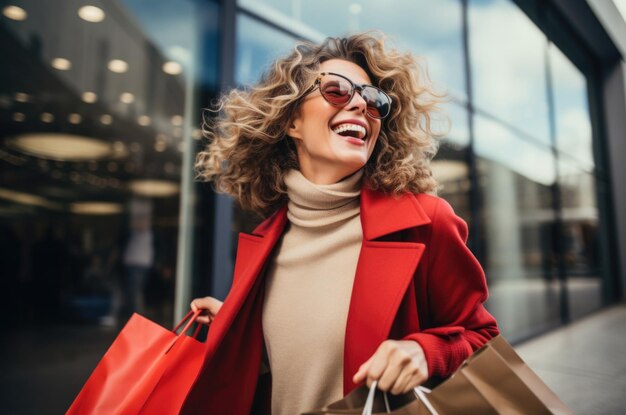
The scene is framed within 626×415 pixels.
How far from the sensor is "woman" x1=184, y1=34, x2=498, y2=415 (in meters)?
1.13

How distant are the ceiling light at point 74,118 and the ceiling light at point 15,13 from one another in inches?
68.2

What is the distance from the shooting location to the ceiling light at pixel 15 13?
3.10 metres

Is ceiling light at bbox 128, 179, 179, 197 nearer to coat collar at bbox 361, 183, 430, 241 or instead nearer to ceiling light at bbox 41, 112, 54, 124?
ceiling light at bbox 41, 112, 54, 124

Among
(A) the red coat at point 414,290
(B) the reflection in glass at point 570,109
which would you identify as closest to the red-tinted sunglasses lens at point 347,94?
(A) the red coat at point 414,290

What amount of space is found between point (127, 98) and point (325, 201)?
15.1ft

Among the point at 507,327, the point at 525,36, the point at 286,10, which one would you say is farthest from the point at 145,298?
the point at 525,36

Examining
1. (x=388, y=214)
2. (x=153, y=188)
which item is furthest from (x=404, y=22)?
(x=388, y=214)

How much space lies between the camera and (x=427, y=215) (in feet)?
3.96

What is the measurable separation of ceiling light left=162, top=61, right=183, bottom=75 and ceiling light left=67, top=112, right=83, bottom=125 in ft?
4.46

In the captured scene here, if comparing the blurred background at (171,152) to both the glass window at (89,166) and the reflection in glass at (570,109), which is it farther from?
the reflection in glass at (570,109)

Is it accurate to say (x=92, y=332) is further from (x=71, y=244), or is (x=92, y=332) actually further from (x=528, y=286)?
(x=528, y=286)

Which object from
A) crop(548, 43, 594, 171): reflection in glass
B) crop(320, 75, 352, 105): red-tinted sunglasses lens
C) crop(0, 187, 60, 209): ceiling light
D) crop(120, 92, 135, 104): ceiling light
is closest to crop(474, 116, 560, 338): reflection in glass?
crop(548, 43, 594, 171): reflection in glass

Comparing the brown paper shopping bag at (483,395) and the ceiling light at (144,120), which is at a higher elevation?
the ceiling light at (144,120)

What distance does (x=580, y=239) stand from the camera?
9.82 metres
